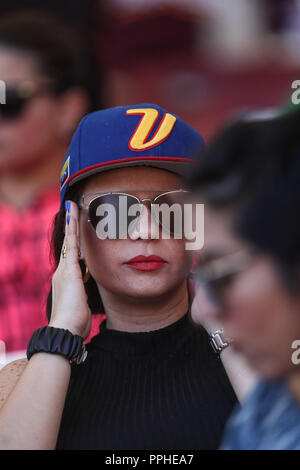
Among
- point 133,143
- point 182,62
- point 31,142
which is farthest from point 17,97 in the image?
point 182,62

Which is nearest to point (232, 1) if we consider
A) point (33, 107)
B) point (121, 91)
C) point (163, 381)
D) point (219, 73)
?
point (219, 73)

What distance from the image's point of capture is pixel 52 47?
2.91 meters

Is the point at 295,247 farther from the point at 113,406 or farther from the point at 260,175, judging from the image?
the point at 113,406

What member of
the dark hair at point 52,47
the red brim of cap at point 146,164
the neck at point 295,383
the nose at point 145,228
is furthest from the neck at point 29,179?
the neck at point 295,383

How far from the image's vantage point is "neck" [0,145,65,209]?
9.86 ft

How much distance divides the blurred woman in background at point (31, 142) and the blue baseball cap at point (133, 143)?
94cm

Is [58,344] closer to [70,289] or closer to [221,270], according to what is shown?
[70,289]

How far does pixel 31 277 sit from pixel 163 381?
1169 millimetres

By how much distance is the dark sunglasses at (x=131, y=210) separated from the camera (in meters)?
1.77

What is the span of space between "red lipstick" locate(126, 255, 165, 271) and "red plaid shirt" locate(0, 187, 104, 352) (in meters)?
0.97

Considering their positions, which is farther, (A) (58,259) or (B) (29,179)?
(B) (29,179)

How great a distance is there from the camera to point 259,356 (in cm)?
111

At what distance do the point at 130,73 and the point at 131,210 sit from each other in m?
5.07

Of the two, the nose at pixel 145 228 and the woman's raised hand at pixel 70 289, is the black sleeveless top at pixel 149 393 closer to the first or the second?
the woman's raised hand at pixel 70 289
